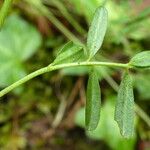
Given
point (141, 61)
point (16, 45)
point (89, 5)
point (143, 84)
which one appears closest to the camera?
point (141, 61)

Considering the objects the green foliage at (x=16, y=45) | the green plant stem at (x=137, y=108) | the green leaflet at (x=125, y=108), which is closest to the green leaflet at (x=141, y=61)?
the green leaflet at (x=125, y=108)

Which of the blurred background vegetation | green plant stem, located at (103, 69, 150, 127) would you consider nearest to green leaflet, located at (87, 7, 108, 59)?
the blurred background vegetation

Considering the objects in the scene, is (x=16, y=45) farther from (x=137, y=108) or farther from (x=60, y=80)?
(x=137, y=108)

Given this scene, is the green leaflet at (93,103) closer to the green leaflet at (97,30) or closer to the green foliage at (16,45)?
the green leaflet at (97,30)

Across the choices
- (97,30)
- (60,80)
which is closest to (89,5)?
(60,80)

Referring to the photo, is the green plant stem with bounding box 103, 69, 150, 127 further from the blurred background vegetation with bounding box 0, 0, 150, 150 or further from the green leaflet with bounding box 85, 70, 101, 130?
the green leaflet with bounding box 85, 70, 101, 130

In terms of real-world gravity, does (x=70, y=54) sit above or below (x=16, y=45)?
below

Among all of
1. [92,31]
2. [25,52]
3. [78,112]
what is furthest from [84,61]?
[25,52]

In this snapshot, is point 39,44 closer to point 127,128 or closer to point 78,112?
point 78,112
